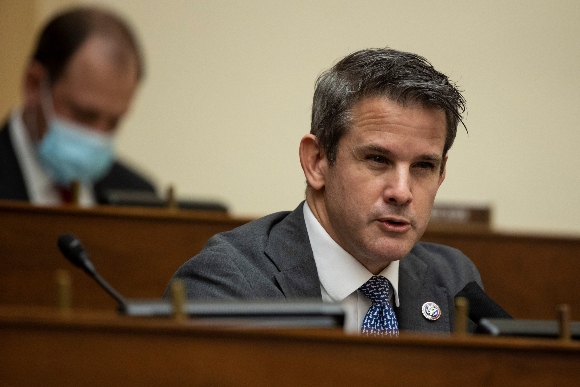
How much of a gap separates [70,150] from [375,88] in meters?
2.35

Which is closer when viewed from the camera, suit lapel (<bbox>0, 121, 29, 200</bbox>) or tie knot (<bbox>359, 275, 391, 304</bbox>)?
tie knot (<bbox>359, 275, 391, 304</bbox>)

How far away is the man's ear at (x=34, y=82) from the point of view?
4.12m

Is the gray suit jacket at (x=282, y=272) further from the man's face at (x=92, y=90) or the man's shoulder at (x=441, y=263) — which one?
the man's face at (x=92, y=90)

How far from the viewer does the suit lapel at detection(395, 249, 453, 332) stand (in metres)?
2.16

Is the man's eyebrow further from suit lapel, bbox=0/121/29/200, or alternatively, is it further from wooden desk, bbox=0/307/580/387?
suit lapel, bbox=0/121/29/200

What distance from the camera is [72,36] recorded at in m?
4.19

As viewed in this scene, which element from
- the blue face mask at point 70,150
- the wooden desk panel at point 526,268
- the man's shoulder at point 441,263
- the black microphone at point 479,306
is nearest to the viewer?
the black microphone at point 479,306

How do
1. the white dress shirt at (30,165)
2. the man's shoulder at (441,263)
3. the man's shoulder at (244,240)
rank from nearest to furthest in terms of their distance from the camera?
the man's shoulder at (244,240)
the man's shoulder at (441,263)
the white dress shirt at (30,165)

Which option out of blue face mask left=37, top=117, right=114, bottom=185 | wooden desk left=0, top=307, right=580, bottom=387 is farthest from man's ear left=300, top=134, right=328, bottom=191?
blue face mask left=37, top=117, right=114, bottom=185

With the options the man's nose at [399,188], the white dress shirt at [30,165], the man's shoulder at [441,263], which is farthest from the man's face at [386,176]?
the white dress shirt at [30,165]

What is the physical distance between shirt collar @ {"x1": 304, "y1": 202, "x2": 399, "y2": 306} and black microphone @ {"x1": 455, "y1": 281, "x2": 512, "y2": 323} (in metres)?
0.24

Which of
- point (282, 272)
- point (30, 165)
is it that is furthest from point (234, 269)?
point (30, 165)

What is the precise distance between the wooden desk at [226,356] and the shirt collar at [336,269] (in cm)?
80

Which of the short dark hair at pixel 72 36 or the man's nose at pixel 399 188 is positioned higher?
the short dark hair at pixel 72 36
